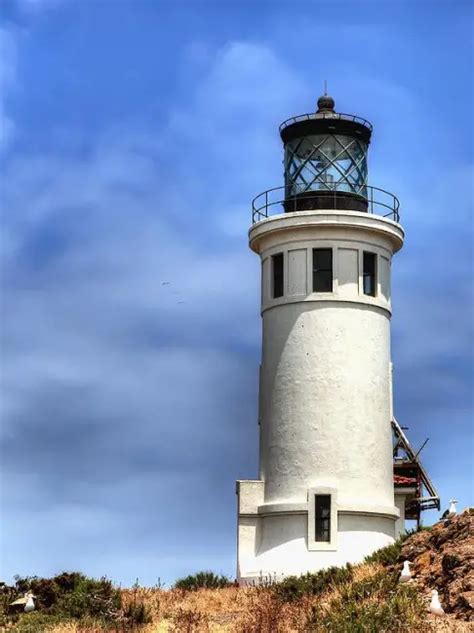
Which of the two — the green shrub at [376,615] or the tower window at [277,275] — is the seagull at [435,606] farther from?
the tower window at [277,275]

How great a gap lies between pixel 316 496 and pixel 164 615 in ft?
23.1

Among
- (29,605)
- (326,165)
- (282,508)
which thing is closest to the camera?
(29,605)

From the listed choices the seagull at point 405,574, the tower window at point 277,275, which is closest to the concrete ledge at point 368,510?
the tower window at point 277,275

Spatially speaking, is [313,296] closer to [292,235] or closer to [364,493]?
[292,235]

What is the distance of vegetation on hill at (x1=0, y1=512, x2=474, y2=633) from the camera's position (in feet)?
80.1

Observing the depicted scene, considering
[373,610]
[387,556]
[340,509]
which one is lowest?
[373,610]

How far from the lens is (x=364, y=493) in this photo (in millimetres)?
34438

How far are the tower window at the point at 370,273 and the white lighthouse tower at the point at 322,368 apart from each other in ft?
0.08

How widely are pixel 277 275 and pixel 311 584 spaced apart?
9218 mm

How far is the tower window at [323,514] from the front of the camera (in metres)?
34.0

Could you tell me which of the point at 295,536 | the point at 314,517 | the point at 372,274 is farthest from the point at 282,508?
the point at 372,274

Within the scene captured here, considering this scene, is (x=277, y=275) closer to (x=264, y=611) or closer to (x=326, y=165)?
(x=326, y=165)

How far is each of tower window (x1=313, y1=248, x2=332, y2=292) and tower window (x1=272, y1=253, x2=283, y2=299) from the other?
941 millimetres

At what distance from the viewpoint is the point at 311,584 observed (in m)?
29.3
